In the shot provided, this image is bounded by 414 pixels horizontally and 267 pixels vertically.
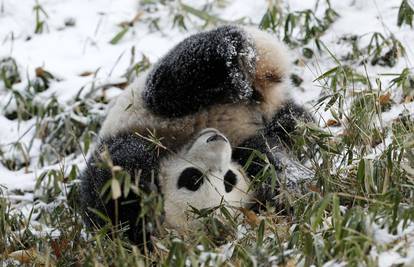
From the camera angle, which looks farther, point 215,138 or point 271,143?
point 271,143

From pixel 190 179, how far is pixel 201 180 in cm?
6

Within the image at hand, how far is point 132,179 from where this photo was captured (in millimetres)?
3064

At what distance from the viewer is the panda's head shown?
117 inches

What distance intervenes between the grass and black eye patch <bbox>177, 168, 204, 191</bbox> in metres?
0.24

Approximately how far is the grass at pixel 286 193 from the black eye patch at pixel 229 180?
237 millimetres

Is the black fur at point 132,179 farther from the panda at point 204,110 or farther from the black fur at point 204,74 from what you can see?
the black fur at point 204,74

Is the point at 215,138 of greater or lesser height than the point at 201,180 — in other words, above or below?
above

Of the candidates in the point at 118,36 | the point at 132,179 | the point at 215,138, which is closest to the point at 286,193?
the point at 215,138

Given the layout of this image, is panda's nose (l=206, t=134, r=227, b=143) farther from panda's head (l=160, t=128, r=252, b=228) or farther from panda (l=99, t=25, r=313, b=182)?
panda (l=99, t=25, r=313, b=182)

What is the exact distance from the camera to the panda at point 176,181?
9.61 feet

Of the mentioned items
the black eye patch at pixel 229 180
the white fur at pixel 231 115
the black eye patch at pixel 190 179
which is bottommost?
the black eye patch at pixel 229 180

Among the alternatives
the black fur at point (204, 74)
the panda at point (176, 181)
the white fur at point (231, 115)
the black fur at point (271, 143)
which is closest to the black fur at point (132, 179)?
the panda at point (176, 181)

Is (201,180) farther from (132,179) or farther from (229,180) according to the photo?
(132,179)

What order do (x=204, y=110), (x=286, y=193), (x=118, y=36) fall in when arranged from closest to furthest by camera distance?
(x=286, y=193), (x=204, y=110), (x=118, y=36)
